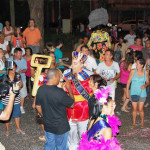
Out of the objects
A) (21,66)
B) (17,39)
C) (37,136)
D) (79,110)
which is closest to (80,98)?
(79,110)

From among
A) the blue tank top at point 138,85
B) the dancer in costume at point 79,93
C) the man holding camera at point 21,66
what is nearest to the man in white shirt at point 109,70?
the blue tank top at point 138,85

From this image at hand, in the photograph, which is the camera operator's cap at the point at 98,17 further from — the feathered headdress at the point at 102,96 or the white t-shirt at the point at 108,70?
the feathered headdress at the point at 102,96

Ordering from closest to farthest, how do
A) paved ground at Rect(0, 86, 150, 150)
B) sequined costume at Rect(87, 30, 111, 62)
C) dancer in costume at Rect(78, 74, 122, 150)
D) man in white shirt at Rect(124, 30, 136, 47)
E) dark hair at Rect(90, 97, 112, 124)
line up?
dancer in costume at Rect(78, 74, 122, 150) → dark hair at Rect(90, 97, 112, 124) → paved ground at Rect(0, 86, 150, 150) → sequined costume at Rect(87, 30, 111, 62) → man in white shirt at Rect(124, 30, 136, 47)

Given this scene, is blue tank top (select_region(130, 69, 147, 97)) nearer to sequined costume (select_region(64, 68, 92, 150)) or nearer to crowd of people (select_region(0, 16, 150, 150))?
crowd of people (select_region(0, 16, 150, 150))

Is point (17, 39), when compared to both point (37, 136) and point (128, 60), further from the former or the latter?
point (37, 136)

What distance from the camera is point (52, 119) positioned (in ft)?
13.5

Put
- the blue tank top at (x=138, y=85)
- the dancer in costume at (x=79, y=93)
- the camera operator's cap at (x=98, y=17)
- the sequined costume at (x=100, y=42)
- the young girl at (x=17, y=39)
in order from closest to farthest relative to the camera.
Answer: the dancer in costume at (x=79, y=93) → the blue tank top at (x=138, y=85) → the sequined costume at (x=100, y=42) → the young girl at (x=17, y=39) → the camera operator's cap at (x=98, y=17)

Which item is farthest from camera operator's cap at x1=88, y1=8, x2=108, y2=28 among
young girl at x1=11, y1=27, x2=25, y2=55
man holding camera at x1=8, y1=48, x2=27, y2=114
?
man holding camera at x1=8, y1=48, x2=27, y2=114

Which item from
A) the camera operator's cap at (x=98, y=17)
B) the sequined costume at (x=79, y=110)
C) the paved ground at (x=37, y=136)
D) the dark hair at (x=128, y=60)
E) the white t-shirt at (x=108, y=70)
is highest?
the camera operator's cap at (x=98, y=17)

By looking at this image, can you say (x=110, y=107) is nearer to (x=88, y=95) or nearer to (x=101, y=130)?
(x=101, y=130)

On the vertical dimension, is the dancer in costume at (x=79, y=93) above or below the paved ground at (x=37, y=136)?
above

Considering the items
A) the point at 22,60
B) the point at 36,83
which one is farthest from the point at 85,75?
the point at 22,60

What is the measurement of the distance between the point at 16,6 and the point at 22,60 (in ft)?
79.4

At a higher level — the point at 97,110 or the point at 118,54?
the point at 118,54
